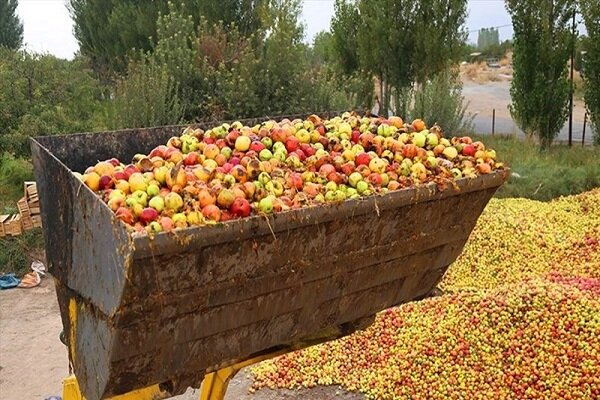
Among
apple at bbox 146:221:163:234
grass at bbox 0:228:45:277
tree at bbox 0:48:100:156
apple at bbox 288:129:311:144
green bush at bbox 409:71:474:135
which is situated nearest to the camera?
apple at bbox 146:221:163:234

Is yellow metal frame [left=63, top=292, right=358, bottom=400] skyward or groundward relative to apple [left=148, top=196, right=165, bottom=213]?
groundward

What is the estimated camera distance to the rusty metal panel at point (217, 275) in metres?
2.21

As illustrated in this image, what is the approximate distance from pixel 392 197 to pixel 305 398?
307cm

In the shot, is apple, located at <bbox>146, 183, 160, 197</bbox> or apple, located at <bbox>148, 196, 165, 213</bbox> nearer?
apple, located at <bbox>148, 196, 165, 213</bbox>

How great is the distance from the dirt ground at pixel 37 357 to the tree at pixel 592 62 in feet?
41.2

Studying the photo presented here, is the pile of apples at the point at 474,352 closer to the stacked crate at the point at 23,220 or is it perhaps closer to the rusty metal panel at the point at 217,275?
the rusty metal panel at the point at 217,275

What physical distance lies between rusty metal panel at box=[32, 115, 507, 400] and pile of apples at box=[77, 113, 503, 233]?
0.29ft

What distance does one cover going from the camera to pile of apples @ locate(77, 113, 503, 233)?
94.3 inches

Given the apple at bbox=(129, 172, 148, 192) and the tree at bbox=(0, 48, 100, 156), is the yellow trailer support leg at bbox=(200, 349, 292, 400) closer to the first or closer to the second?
the apple at bbox=(129, 172, 148, 192)

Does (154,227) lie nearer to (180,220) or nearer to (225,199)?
(180,220)

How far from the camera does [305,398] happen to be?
531cm

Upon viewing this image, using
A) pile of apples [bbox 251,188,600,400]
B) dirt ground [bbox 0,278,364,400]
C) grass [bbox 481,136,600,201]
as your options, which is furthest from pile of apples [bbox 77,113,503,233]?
grass [bbox 481,136,600,201]

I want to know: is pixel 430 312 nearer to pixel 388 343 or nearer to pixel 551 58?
pixel 388 343

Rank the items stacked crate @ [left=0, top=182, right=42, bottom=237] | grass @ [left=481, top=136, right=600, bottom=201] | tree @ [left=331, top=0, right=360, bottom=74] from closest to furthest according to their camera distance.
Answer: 1. stacked crate @ [left=0, top=182, right=42, bottom=237]
2. grass @ [left=481, top=136, right=600, bottom=201]
3. tree @ [left=331, top=0, right=360, bottom=74]
